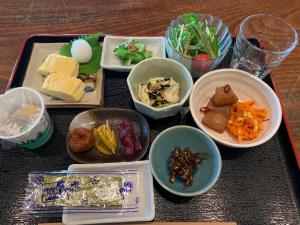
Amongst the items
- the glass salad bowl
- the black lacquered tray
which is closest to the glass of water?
the glass salad bowl

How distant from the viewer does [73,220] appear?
0.98 meters

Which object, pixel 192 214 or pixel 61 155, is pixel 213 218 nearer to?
pixel 192 214

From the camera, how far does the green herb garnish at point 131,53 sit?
1.35 m

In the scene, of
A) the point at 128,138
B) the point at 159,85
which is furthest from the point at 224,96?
the point at 128,138

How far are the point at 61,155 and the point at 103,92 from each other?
0.34m

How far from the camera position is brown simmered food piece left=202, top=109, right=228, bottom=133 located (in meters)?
1.15

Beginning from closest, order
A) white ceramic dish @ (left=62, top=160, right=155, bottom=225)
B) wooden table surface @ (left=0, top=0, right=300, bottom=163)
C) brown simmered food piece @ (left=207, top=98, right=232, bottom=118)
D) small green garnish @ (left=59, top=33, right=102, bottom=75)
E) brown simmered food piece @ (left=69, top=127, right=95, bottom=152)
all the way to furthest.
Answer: white ceramic dish @ (left=62, top=160, right=155, bottom=225)
brown simmered food piece @ (left=69, top=127, right=95, bottom=152)
brown simmered food piece @ (left=207, top=98, right=232, bottom=118)
small green garnish @ (left=59, top=33, right=102, bottom=75)
wooden table surface @ (left=0, top=0, right=300, bottom=163)

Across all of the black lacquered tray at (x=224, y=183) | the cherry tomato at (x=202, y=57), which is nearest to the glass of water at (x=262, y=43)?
the cherry tomato at (x=202, y=57)

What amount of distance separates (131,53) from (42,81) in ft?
1.41

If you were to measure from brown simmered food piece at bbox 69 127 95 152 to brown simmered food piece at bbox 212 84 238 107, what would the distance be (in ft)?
1.77

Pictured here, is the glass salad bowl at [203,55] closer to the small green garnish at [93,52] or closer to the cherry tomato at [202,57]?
the cherry tomato at [202,57]

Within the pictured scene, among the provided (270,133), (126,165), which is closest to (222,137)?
(270,133)

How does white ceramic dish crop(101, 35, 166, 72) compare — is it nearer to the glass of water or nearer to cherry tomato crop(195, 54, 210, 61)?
cherry tomato crop(195, 54, 210, 61)

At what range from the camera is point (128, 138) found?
1.15 meters
